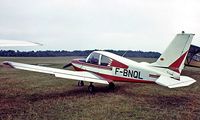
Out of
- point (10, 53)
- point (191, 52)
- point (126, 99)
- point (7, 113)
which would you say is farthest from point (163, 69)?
point (10, 53)

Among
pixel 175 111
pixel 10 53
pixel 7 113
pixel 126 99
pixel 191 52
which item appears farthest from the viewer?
pixel 10 53

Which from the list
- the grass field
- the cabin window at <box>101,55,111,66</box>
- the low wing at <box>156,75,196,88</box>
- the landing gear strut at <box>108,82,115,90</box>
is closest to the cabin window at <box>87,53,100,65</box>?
the cabin window at <box>101,55,111,66</box>

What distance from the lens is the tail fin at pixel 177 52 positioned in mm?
11297

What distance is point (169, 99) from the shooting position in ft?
38.8

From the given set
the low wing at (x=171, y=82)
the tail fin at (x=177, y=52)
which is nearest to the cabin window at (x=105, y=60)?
the tail fin at (x=177, y=52)

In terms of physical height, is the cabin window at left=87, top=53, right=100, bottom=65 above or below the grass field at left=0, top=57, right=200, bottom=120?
above

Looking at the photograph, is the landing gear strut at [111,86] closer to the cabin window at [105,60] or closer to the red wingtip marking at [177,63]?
the cabin window at [105,60]

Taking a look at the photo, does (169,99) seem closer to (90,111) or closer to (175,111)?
(175,111)

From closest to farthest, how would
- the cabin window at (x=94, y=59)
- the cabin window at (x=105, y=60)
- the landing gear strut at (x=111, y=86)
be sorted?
the cabin window at (x=105, y=60)
the cabin window at (x=94, y=59)
the landing gear strut at (x=111, y=86)

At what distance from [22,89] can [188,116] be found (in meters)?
8.86

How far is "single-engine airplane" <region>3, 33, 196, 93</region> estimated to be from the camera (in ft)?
37.1

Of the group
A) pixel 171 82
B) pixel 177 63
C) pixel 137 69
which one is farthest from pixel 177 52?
pixel 137 69

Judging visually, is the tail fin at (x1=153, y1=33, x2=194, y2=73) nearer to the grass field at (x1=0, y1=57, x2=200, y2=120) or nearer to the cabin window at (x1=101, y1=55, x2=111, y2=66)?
the grass field at (x1=0, y1=57, x2=200, y2=120)

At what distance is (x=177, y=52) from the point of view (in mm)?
11461
